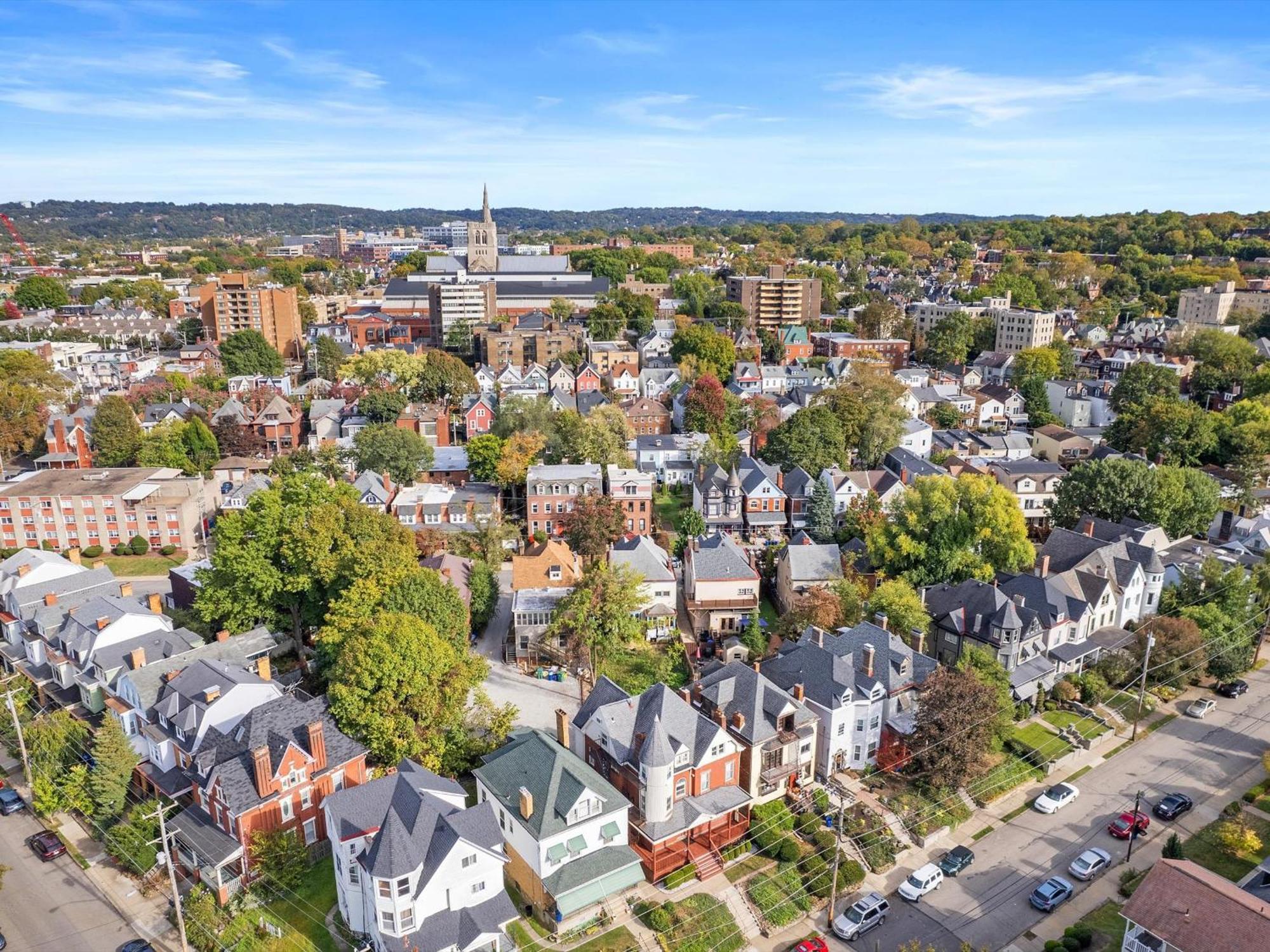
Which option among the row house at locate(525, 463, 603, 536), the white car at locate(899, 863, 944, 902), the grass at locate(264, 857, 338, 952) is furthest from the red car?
the row house at locate(525, 463, 603, 536)

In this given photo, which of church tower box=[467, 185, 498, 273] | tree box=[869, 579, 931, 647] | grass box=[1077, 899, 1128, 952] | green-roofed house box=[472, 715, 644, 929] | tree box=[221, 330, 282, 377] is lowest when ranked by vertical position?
grass box=[1077, 899, 1128, 952]

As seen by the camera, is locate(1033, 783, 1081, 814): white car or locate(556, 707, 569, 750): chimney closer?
locate(556, 707, 569, 750): chimney

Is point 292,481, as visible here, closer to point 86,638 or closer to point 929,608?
point 86,638

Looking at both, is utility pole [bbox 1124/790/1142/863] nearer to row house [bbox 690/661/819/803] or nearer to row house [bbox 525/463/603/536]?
row house [bbox 690/661/819/803]

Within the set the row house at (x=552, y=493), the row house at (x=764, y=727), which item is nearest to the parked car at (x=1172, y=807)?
the row house at (x=764, y=727)

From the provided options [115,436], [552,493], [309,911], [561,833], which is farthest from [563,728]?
[115,436]

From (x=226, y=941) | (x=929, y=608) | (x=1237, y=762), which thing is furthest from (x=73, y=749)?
(x=1237, y=762)
